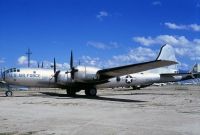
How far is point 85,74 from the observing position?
29922 millimetres

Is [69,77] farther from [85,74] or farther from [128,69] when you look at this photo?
[128,69]

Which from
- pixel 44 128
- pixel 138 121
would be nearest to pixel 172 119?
pixel 138 121

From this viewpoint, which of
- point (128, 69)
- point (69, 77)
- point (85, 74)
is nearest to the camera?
point (128, 69)

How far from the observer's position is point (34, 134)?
10.2m

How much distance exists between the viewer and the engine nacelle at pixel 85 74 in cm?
2994

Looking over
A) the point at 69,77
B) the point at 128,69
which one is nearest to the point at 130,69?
the point at 128,69

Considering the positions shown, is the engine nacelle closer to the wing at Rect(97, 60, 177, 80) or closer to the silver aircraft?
the silver aircraft

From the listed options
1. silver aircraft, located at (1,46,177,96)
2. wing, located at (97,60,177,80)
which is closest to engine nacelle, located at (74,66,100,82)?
silver aircraft, located at (1,46,177,96)

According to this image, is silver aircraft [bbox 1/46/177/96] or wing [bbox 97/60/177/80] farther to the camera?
silver aircraft [bbox 1/46/177/96]

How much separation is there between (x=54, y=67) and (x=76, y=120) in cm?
1969

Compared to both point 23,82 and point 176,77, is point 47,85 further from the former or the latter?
point 176,77

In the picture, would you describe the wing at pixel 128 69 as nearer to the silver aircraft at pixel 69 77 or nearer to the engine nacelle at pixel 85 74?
the silver aircraft at pixel 69 77

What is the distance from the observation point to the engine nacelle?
29.9 m

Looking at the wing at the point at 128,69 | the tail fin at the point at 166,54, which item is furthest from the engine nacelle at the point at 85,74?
the tail fin at the point at 166,54
